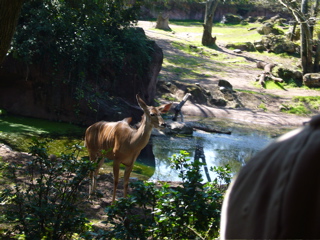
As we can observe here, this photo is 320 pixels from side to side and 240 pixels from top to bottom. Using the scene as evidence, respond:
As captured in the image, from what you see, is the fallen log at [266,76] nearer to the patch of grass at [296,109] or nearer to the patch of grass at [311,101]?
the patch of grass at [311,101]

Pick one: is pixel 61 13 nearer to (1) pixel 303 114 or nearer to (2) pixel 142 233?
(2) pixel 142 233

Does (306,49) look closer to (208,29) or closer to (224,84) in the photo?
(224,84)

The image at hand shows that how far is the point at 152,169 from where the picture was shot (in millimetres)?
10055

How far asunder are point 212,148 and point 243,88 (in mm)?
10882

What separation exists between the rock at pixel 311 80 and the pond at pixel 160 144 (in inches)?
423

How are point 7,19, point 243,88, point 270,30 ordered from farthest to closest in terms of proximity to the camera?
point 270,30, point 243,88, point 7,19

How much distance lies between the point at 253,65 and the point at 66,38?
18042 mm

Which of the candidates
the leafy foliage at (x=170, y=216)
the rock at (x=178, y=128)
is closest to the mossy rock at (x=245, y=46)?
the rock at (x=178, y=128)

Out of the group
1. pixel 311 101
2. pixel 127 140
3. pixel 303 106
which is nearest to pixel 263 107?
pixel 303 106

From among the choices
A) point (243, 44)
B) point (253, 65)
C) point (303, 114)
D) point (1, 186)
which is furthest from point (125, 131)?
point (243, 44)

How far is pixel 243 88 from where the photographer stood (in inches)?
904

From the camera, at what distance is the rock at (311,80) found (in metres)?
24.7

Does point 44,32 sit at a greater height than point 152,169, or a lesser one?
greater

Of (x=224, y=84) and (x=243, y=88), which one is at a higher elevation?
(x=224, y=84)
